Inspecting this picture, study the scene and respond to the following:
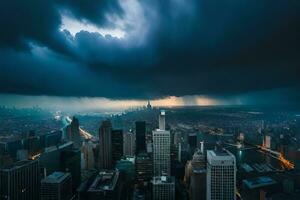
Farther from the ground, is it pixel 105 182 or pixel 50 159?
pixel 50 159

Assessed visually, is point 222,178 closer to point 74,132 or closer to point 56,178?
point 56,178

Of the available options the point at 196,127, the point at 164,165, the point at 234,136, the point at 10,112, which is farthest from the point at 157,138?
the point at 10,112

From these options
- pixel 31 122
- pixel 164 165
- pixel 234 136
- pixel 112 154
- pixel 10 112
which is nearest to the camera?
pixel 10 112

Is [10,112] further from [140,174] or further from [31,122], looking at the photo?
[140,174]

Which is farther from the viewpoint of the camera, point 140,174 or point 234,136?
point 140,174

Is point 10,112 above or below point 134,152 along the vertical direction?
above

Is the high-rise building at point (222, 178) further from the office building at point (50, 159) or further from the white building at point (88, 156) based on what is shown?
the white building at point (88, 156)

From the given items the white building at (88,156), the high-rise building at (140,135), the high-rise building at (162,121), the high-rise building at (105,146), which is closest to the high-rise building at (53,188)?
the white building at (88,156)

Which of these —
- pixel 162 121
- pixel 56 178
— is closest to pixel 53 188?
pixel 56 178
